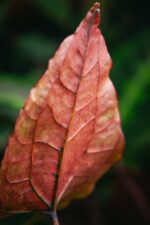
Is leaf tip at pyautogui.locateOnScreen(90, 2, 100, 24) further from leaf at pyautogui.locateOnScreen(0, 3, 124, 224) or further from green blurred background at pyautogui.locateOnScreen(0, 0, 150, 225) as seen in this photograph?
green blurred background at pyautogui.locateOnScreen(0, 0, 150, 225)

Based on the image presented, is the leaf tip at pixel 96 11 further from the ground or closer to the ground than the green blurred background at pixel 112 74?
further from the ground

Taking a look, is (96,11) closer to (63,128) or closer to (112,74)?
(63,128)

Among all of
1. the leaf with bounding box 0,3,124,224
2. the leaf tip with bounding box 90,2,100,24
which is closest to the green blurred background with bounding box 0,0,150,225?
the leaf with bounding box 0,3,124,224

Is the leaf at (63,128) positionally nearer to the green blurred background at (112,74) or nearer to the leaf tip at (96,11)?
the leaf tip at (96,11)

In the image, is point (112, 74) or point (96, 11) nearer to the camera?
point (96, 11)

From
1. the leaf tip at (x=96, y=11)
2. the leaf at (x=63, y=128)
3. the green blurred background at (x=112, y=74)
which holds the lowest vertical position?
the green blurred background at (x=112, y=74)

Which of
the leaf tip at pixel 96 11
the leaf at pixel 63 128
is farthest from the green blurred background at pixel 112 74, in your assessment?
the leaf tip at pixel 96 11

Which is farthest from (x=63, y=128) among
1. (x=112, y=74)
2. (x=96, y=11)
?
(x=112, y=74)
